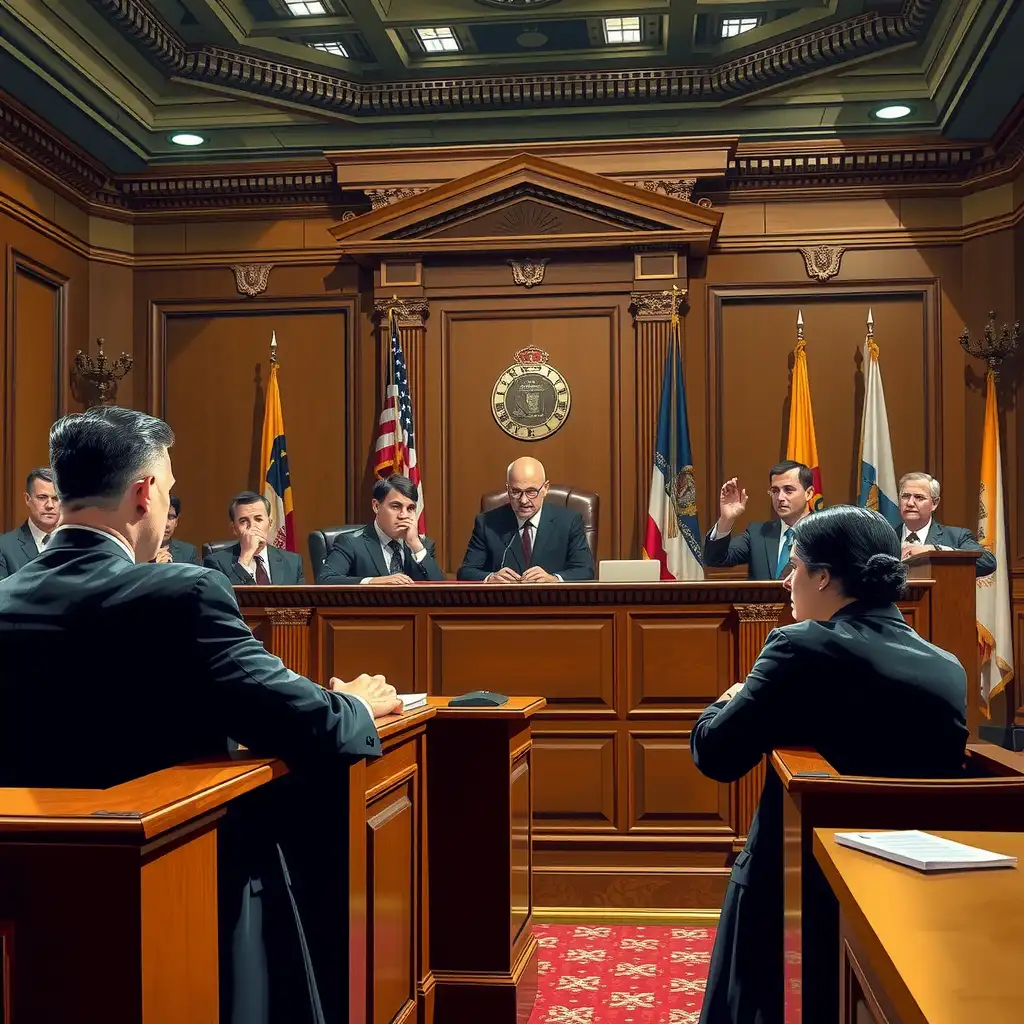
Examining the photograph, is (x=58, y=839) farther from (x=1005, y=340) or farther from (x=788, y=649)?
(x=1005, y=340)

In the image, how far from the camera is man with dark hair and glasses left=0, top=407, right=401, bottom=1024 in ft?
5.86

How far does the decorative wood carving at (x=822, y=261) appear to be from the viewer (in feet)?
26.6

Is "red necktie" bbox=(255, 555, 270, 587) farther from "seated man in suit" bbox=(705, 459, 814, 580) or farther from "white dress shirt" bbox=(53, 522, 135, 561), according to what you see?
"white dress shirt" bbox=(53, 522, 135, 561)

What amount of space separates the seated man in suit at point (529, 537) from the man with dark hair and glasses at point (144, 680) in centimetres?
426

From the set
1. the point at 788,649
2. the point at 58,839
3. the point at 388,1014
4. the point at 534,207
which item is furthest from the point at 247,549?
the point at 58,839

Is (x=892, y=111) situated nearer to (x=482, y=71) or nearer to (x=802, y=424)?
(x=802, y=424)

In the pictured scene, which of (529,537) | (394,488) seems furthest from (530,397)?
(394,488)

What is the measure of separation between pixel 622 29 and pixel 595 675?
457 centimetres

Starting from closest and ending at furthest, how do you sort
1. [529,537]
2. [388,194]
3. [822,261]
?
1. [529,537]
2. [822,261]
3. [388,194]

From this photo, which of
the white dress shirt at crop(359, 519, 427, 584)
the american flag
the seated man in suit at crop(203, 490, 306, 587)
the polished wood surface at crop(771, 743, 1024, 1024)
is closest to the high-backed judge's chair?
the american flag

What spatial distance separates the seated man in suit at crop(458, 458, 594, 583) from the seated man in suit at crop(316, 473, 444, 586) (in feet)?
0.95

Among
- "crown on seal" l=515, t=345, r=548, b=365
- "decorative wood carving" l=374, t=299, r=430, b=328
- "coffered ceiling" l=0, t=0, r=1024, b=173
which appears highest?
"coffered ceiling" l=0, t=0, r=1024, b=173

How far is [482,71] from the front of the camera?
25.9ft

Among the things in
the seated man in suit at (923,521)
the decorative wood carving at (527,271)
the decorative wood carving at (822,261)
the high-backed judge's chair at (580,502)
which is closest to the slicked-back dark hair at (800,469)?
the seated man in suit at (923,521)
